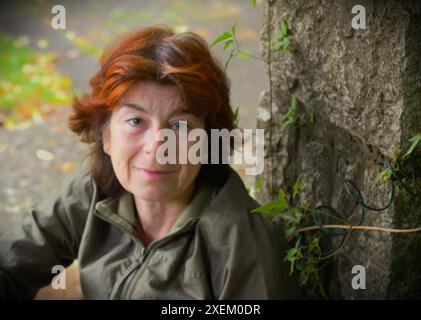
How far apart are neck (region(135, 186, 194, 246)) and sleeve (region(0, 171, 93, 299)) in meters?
0.24

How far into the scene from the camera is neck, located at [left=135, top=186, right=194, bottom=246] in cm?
220

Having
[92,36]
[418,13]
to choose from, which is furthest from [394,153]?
[92,36]

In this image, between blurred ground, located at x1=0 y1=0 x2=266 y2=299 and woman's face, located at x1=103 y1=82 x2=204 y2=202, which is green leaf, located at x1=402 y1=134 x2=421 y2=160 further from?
blurred ground, located at x1=0 y1=0 x2=266 y2=299

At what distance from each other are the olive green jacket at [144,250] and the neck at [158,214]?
0.15 feet

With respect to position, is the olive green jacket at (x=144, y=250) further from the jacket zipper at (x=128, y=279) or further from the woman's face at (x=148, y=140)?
the woman's face at (x=148, y=140)

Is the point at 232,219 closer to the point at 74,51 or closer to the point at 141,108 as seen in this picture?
the point at 141,108

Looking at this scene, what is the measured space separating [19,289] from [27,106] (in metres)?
2.69

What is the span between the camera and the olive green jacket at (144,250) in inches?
79.7

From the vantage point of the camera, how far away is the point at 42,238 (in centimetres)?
227

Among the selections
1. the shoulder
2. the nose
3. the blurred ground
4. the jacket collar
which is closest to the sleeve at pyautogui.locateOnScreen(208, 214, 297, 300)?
the shoulder

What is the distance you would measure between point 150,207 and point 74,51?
358 centimetres

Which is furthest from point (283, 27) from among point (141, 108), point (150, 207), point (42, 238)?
point (42, 238)

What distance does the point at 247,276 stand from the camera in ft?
6.62

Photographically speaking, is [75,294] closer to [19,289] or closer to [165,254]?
[19,289]
